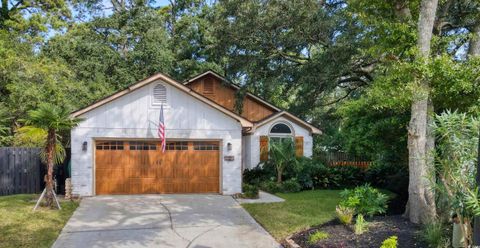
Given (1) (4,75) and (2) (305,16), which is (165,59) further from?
(2) (305,16)

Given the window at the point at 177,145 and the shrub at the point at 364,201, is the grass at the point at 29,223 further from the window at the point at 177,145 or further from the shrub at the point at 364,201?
the shrub at the point at 364,201

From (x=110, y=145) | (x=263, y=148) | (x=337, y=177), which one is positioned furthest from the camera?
(x=263, y=148)

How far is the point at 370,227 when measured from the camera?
8.26 metres

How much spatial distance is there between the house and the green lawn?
2.75m

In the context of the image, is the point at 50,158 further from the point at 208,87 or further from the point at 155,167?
the point at 208,87

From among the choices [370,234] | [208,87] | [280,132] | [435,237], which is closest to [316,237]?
[370,234]

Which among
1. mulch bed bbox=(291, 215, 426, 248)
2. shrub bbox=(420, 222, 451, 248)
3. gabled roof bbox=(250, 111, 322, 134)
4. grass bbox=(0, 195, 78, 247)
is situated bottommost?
grass bbox=(0, 195, 78, 247)

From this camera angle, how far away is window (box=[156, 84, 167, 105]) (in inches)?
569

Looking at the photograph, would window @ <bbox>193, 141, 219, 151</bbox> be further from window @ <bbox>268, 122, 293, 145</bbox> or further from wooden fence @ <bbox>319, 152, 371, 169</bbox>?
wooden fence @ <bbox>319, 152, 371, 169</bbox>

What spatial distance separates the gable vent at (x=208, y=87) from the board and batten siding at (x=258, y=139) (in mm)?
3264

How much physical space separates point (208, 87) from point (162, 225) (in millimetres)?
13191

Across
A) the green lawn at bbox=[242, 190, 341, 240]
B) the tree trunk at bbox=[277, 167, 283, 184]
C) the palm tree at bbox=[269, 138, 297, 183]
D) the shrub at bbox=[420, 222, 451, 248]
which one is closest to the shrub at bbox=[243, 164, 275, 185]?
the tree trunk at bbox=[277, 167, 283, 184]

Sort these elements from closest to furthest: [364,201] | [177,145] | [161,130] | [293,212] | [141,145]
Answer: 1. [364,201]
2. [293,212]
3. [161,130]
4. [141,145]
5. [177,145]

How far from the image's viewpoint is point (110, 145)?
14359mm
